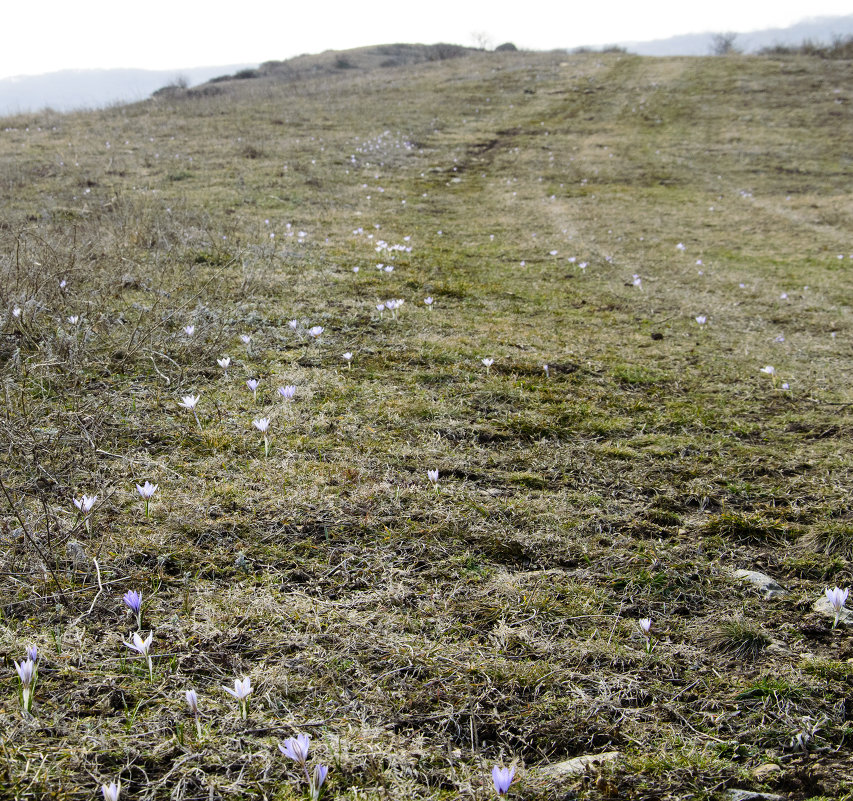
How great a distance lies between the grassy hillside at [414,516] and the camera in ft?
6.76

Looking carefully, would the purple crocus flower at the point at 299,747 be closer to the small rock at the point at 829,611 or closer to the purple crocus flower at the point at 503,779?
the purple crocus flower at the point at 503,779

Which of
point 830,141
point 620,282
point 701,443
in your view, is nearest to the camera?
point 701,443

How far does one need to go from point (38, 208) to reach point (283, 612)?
9.99m

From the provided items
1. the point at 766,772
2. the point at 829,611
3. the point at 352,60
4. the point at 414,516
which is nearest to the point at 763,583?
the point at 829,611

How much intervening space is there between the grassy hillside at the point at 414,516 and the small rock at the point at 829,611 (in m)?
0.02

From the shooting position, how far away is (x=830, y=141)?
19375mm

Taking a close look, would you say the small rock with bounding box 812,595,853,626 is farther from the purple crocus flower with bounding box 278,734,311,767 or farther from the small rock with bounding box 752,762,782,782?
the purple crocus flower with bounding box 278,734,311,767

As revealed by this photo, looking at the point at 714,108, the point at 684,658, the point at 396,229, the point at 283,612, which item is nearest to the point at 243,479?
the point at 283,612

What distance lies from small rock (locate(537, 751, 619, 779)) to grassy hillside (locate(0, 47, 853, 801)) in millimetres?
20

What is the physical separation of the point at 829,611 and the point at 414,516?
1.97 meters

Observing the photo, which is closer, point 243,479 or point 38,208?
point 243,479

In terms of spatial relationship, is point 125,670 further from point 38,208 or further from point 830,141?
point 830,141

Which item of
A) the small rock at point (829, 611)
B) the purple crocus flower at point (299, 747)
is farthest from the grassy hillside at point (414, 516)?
the purple crocus flower at point (299, 747)

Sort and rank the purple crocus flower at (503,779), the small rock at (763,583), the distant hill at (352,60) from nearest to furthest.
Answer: the purple crocus flower at (503,779) < the small rock at (763,583) < the distant hill at (352,60)
